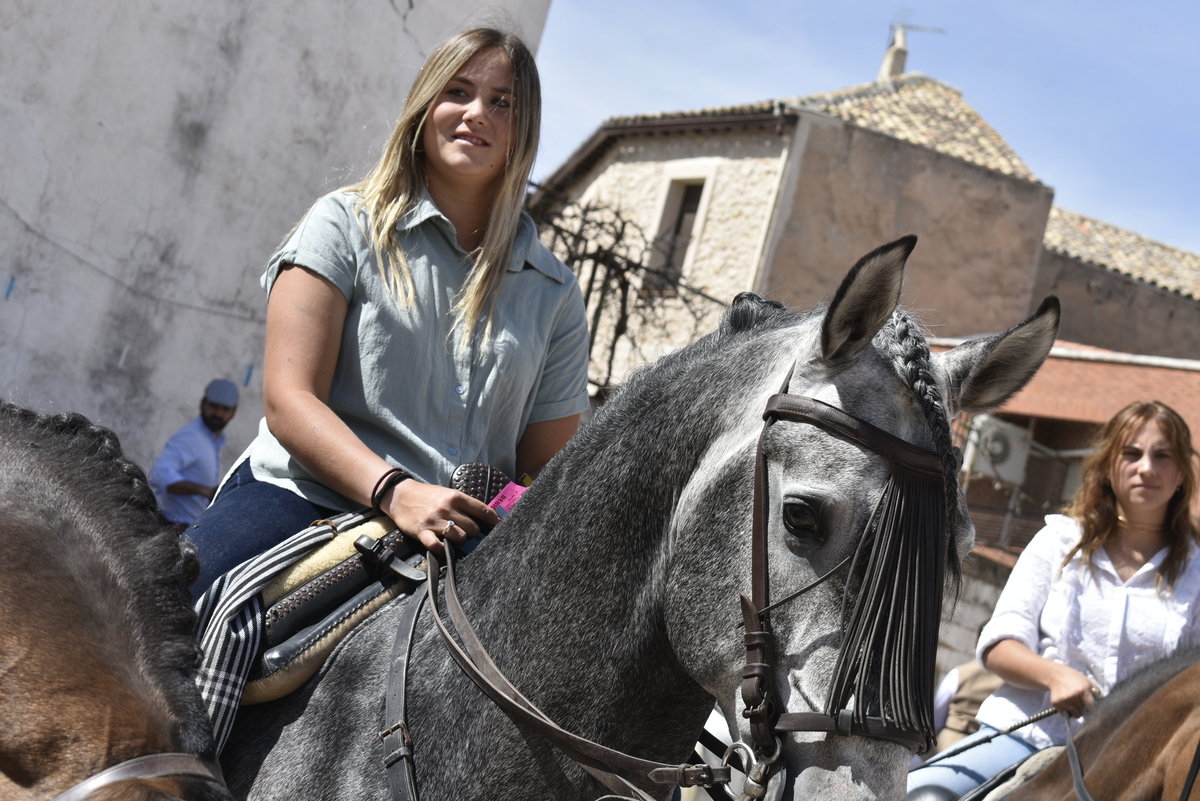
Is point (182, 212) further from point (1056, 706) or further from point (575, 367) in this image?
point (1056, 706)

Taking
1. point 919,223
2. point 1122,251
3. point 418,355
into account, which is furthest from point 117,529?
point 1122,251

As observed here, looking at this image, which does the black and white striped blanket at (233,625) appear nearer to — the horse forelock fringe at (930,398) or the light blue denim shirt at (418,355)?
the light blue denim shirt at (418,355)

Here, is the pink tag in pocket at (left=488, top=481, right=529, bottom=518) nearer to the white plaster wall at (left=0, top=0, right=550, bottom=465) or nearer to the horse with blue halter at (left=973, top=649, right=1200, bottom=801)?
the horse with blue halter at (left=973, top=649, right=1200, bottom=801)

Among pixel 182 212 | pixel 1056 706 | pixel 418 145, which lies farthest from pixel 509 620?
pixel 182 212

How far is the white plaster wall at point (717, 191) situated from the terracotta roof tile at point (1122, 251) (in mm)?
7930

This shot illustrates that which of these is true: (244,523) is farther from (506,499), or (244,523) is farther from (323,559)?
(506,499)

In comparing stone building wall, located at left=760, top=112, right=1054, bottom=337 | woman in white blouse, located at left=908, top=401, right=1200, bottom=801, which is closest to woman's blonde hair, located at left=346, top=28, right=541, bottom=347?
woman in white blouse, located at left=908, top=401, right=1200, bottom=801

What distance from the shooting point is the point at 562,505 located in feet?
6.87

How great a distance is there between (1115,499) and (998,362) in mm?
2335

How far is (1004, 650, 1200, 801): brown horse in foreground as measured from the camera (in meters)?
2.87

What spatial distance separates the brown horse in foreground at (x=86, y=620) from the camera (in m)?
1.41

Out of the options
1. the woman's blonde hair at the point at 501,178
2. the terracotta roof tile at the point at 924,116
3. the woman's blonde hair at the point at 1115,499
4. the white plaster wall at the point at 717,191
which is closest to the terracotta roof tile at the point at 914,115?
the terracotta roof tile at the point at 924,116

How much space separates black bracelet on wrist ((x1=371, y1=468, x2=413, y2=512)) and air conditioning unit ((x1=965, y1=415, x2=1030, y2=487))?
16442 mm

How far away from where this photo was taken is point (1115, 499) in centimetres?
388
